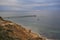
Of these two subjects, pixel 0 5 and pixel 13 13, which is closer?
pixel 13 13

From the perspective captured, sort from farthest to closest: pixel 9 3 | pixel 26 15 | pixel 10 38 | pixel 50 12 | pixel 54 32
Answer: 1. pixel 9 3
2. pixel 50 12
3. pixel 26 15
4. pixel 54 32
5. pixel 10 38

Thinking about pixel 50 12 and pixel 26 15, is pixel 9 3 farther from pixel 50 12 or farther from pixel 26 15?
pixel 50 12

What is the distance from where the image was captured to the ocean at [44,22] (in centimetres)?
220

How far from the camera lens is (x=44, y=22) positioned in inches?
97.2

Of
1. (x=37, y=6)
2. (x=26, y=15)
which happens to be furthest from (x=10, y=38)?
(x=37, y=6)

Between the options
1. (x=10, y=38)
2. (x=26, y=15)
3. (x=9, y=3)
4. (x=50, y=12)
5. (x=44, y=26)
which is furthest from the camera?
(x=9, y=3)

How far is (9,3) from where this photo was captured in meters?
2.94

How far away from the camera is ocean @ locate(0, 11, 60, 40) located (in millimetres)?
2199

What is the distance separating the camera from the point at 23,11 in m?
2.75

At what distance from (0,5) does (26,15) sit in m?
0.63

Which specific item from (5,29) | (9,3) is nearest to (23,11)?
(9,3)

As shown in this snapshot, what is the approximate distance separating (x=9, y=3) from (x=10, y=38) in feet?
5.52

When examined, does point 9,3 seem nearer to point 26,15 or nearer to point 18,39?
point 26,15

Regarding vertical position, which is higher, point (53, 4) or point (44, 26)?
point (53, 4)
